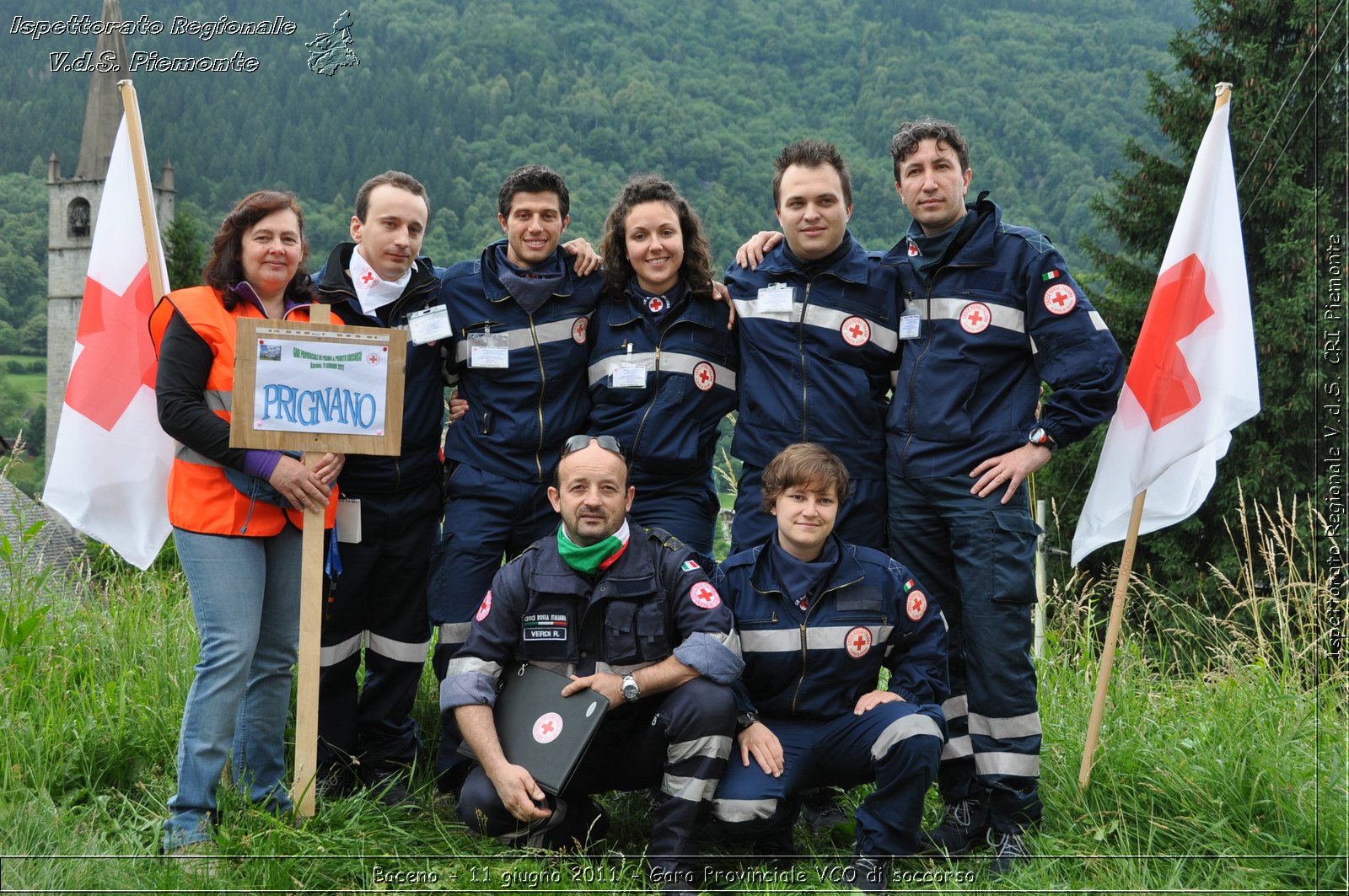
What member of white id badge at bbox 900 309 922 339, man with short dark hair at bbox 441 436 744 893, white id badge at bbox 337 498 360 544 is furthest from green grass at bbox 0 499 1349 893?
white id badge at bbox 900 309 922 339

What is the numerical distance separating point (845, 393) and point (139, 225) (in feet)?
9.95

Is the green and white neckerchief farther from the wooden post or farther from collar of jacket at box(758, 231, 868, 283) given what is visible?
collar of jacket at box(758, 231, 868, 283)

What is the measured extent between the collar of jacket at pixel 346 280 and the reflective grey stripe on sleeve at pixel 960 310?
194 cm

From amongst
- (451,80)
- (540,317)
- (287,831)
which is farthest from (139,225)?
(451,80)

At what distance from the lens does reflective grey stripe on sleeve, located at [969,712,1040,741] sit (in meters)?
4.11

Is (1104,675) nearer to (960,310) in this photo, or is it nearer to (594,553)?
(960,310)

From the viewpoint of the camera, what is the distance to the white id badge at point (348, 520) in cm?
447

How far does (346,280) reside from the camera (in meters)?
4.53

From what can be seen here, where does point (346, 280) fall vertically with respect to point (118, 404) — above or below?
above

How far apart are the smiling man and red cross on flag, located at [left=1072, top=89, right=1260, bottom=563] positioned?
916mm

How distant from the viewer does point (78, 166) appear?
163 feet

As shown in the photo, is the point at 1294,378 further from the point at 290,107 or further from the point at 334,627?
the point at 290,107

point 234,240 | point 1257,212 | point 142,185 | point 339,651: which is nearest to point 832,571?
point 339,651

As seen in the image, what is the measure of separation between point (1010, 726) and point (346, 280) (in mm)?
3037
